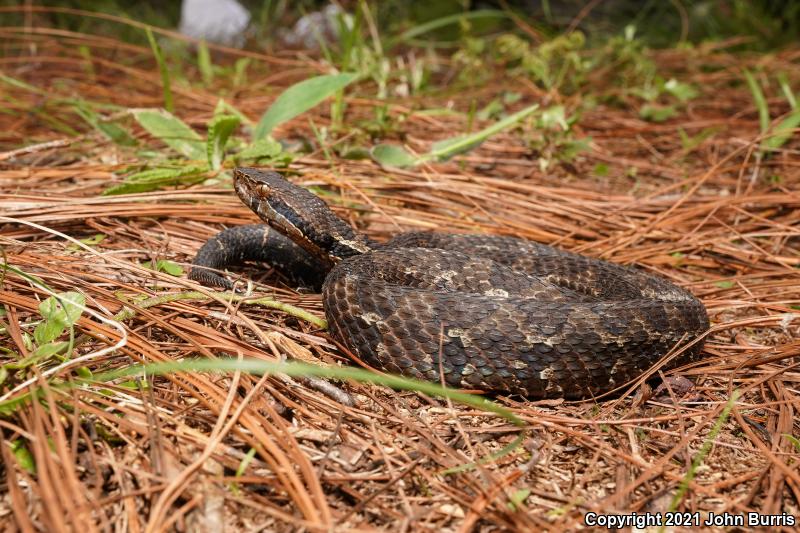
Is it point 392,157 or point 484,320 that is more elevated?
point 392,157

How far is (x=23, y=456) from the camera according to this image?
2939 mm

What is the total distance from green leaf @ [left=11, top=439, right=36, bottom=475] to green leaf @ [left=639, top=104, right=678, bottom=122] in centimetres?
830

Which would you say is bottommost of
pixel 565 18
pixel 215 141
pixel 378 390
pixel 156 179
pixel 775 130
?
pixel 378 390

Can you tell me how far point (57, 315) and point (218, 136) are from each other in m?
2.95

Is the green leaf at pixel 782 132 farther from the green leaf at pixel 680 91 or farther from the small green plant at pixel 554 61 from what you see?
the small green plant at pixel 554 61

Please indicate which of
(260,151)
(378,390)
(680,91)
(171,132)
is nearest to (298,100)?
(260,151)

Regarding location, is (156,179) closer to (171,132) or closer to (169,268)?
(171,132)

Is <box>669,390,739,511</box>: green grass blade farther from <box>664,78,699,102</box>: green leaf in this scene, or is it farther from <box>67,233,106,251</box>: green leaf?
<box>664,78,699,102</box>: green leaf

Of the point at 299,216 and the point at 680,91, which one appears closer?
the point at 299,216

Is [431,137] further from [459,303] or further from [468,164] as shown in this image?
[459,303]

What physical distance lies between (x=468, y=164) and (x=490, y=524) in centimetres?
513

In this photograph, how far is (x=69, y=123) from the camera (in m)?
8.15

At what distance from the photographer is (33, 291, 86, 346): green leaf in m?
3.58

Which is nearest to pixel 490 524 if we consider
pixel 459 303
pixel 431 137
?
pixel 459 303
